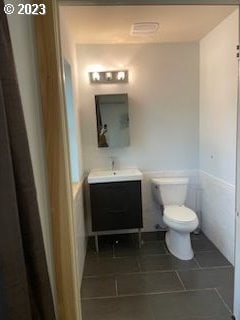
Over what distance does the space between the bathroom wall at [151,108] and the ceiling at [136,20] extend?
0.17 meters

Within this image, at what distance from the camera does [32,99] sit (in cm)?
125

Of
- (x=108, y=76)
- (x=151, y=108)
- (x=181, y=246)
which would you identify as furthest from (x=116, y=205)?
(x=108, y=76)

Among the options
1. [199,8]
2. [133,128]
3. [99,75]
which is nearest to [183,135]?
[133,128]

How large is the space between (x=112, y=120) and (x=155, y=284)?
1854 mm

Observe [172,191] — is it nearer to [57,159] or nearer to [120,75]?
[120,75]

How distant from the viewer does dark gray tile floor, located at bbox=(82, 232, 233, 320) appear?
2.05m

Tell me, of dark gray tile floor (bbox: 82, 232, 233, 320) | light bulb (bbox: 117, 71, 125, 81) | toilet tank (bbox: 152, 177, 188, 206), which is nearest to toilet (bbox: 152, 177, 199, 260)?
toilet tank (bbox: 152, 177, 188, 206)

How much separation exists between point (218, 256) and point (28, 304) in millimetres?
2442

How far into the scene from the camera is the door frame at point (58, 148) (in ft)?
4.28

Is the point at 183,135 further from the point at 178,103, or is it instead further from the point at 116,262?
the point at 116,262

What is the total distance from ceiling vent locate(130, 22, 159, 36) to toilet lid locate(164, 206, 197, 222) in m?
1.91

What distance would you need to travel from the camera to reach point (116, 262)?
282 centimetres

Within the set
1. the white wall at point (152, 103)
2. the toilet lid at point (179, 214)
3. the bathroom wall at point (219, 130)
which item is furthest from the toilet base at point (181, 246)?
the white wall at point (152, 103)

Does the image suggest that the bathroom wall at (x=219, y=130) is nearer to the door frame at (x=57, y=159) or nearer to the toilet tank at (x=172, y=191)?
the toilet tank at (x=172, y=191)
